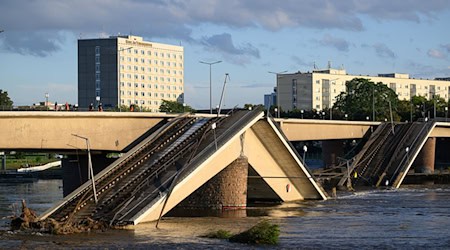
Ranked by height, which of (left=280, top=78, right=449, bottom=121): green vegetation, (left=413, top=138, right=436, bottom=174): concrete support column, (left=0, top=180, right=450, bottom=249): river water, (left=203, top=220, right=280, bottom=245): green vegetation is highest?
(left=280, top=78, right=449, bottom=121): green vegetation

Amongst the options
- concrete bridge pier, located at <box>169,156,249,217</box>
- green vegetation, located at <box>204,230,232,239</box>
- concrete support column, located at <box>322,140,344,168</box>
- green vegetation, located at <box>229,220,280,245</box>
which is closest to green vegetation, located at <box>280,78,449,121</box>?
concrete support column, located at <box>322,140,344,168</box>

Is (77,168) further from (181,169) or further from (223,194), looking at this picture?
(181,169)

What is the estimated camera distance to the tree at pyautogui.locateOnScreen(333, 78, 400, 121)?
579ft

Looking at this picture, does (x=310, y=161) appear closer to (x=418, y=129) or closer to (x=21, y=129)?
(x=418, y=129)

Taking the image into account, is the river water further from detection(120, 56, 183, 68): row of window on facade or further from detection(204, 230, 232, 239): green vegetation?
detection(120, 56, 183, 68): row of window on facade

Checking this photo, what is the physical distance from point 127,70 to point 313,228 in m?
127

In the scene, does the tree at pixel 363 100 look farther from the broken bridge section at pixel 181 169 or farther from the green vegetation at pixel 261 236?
the green vegetation at pixel 261 236

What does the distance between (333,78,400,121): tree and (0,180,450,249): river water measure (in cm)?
9307

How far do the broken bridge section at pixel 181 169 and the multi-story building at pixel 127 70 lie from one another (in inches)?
3809

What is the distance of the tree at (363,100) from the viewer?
17662cm

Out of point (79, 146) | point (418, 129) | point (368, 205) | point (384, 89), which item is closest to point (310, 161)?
point (384, 89)

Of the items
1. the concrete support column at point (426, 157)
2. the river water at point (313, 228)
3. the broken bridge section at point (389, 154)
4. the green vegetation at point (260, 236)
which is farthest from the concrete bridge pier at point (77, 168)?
the concrete support column at point (426, 157)

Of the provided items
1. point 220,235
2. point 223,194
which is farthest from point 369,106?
point 220,235

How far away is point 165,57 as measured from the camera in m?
185
